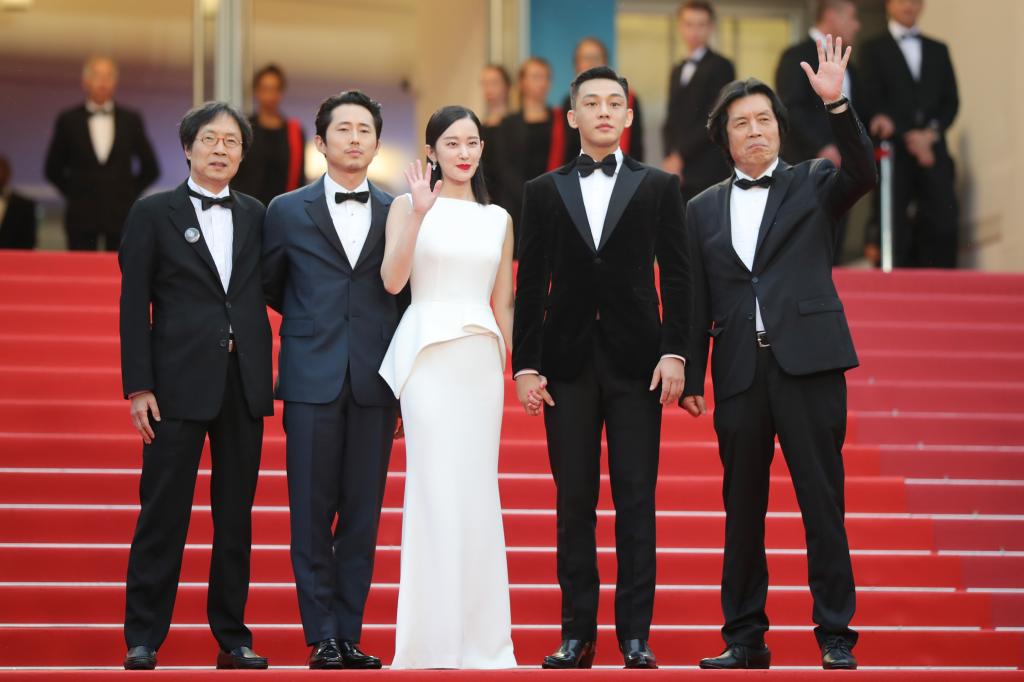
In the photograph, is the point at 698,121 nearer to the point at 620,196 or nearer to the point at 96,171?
the point at 96,171

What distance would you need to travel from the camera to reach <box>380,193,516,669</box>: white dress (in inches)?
198

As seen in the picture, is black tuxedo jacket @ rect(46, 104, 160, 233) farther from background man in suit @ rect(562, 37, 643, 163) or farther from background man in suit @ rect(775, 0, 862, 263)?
background man in suit @ rect(775, 0, 862, 263)

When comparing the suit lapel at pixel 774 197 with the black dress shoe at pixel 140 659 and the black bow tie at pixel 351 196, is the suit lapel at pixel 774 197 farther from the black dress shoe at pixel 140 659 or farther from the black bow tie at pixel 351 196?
the black dress shoe at pixel 140 659

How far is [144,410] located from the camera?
520 centimetres

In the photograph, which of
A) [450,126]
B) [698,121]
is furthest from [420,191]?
[698,121]

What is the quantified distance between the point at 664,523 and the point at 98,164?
17.5ft

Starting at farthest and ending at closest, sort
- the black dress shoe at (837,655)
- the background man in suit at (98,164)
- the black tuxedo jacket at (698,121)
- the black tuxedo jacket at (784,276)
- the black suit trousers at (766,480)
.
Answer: the background man in suit at (98,164) < the black tuxedo jacket at (698,121) < the black tuxedo jacket at (784,276) < the black suit trousers at (766,480) < the black dress shoe at (837,655)

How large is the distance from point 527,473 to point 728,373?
7.22 ft

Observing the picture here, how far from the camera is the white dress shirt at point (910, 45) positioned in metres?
10.4

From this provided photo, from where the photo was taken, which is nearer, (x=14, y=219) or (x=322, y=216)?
(x=322, y=216)

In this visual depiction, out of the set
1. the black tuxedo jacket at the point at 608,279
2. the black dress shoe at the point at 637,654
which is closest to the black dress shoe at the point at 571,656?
the black dress shoe at the point at 637,654

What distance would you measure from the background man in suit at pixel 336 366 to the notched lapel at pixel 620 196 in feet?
2.53

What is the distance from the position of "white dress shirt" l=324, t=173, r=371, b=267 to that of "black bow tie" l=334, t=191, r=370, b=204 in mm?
17

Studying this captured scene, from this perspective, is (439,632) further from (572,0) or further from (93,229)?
(572,0)
